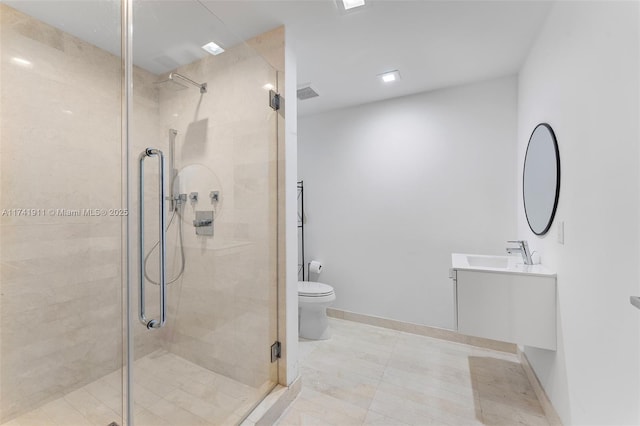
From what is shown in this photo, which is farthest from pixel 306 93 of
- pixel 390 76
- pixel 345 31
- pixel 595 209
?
pixel 595 209

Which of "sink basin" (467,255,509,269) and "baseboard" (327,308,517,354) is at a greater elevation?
"sink basin" (467,255,509,269)

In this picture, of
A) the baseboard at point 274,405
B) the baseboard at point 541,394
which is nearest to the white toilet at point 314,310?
the baseboard at point 274,405

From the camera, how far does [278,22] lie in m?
1.76

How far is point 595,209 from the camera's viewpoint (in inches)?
45.9

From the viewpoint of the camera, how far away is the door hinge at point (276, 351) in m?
1.82

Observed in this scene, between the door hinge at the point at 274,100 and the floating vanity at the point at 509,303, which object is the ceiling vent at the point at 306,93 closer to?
the door hinge at the point at 274,100

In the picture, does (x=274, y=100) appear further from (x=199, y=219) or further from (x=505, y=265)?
(x=505, y=265)

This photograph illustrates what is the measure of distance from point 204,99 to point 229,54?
1.16ft

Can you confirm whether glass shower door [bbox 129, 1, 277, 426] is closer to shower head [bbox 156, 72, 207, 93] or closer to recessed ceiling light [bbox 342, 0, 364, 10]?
shower head [bbox 156, 72, 207, 93]

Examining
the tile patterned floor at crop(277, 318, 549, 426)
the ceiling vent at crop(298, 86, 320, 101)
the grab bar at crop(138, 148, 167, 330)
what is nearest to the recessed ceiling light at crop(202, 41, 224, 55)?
the grab bar at crop(138, 148, 167, 330)

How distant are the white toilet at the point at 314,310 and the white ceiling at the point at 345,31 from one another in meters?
1.93

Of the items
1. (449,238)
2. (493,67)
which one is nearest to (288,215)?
(449,238)

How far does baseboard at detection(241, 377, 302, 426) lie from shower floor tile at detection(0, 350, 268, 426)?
0.26ft

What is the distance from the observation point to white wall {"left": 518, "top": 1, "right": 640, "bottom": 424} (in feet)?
3.10
